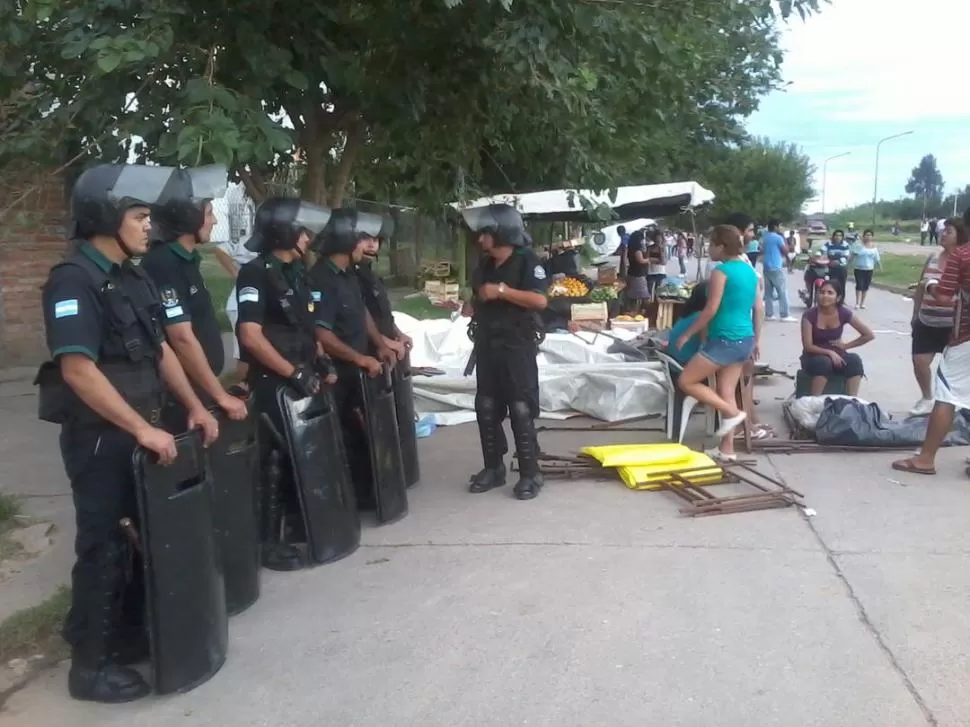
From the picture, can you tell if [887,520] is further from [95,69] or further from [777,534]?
[95,69]

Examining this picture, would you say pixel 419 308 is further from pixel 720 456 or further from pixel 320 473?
pixel 320 473

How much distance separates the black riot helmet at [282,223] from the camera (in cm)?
523

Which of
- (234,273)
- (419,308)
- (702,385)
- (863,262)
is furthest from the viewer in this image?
(419,308)

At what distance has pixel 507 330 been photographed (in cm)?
635

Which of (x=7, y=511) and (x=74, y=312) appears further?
(x=7, y=511)

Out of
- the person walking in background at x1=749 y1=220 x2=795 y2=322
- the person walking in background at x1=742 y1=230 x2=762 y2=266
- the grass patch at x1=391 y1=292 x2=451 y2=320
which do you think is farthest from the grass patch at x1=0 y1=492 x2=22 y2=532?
the person walking in background at x1=742 y1=230 x2=762 y2=266

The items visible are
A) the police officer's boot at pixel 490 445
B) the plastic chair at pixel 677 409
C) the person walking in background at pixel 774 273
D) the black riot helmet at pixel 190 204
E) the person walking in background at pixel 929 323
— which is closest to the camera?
the black riot helmet at pixel 190 204

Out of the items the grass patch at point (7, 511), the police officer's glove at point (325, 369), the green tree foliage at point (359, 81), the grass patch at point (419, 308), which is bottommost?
the grass patch at point (419, 308)

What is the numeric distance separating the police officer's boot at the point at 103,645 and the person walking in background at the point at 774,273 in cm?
1512

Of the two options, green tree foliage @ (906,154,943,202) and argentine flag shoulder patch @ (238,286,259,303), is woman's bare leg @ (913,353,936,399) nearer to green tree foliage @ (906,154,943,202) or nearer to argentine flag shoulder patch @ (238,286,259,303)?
argentine flag shoulder patch @ (238,286,259,303)

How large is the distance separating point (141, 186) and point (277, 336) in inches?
65.4

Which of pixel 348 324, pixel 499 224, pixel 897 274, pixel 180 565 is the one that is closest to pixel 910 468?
pixel 499 224

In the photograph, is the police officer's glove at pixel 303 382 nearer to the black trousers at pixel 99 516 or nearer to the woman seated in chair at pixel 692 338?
the black trousers at pixel 99 516

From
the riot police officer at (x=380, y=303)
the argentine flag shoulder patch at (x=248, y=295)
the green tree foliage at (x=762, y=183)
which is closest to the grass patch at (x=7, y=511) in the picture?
the argentine flag shoulder patch at (x=248, y=295)
